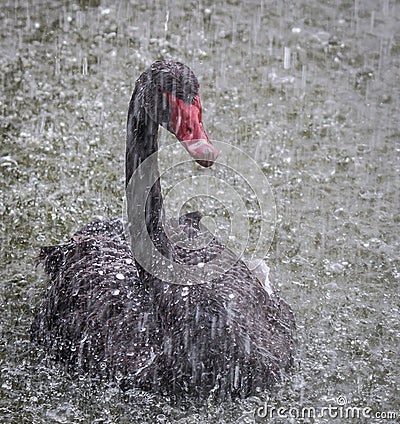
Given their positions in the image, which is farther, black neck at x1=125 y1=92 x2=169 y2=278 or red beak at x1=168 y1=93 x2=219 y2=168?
black neck at x1=125 y1=92 x2=169 y2=278

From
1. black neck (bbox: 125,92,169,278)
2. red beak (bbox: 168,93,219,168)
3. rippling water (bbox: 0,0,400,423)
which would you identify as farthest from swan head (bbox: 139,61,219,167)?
rippling water (bbox: 0,0,400,423)

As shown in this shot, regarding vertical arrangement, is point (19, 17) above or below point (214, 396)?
above

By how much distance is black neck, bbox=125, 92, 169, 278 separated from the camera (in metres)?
3.78

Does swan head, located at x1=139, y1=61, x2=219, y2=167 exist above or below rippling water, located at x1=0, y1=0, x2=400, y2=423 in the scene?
above

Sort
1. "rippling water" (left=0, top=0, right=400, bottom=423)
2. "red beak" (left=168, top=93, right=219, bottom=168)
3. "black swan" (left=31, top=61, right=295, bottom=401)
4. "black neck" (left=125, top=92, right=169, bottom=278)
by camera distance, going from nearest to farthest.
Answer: "red beak" (left=168, top=93, right=219, bottom=168)
"black swan" (left=31, top=61, right=295, bottom=401)
"black neck" (left=125, top=92, right=169, bottom=278)
"rippling water" (left=0, top=0, right=400, bottom=423)

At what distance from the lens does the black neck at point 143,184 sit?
378 cm

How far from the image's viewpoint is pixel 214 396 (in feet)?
12.3

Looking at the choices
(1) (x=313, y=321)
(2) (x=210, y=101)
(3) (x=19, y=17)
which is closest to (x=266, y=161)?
(2) (x=210, y=101)

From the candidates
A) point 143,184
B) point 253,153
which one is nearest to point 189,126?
point 143,184

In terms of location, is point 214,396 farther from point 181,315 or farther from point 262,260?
point 262,260

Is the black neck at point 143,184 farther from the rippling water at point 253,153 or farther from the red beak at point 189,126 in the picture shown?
the rippling water at point 253,153

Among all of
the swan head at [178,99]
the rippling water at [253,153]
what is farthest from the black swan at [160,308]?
the rippling water at [253,153]

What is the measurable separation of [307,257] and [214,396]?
1.73m

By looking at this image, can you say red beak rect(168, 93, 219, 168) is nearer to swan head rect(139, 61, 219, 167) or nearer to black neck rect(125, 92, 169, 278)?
swan head rect(139, 61, 219, 167)
